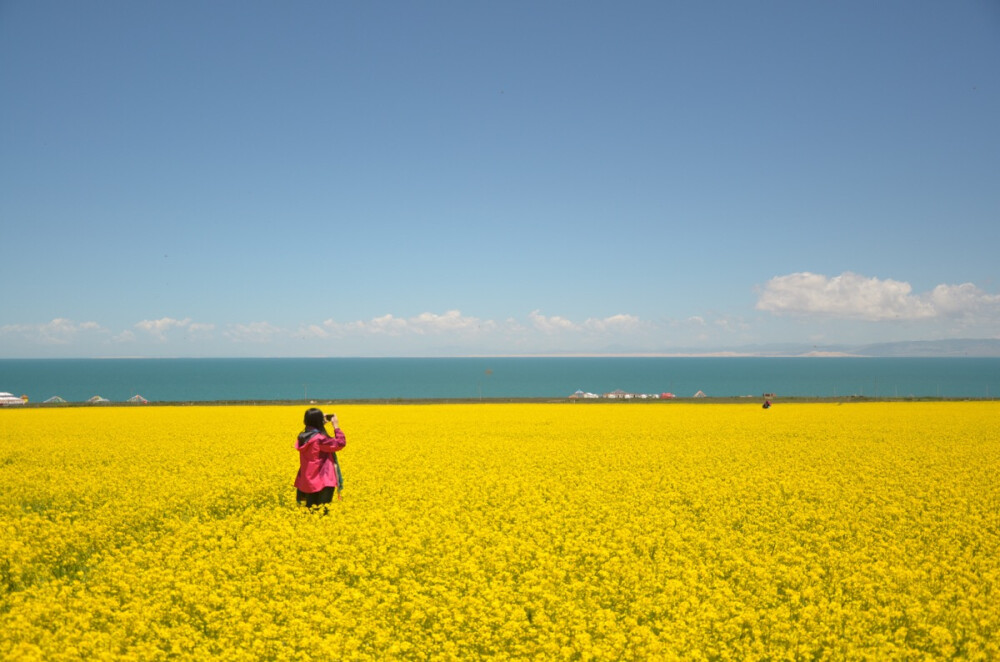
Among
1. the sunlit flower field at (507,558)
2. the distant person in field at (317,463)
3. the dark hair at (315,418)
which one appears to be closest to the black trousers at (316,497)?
the distant person in field at (317,463)

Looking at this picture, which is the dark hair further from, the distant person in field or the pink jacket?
the pink jacket

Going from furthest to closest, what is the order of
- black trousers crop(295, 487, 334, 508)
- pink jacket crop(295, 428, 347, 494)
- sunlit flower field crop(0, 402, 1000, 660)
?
black trousers crop(295, 487, 334, 508) < pink jacket crop(295, 428, 347, 494) < sunlit flower field crop(0, 402, 1000, 660)

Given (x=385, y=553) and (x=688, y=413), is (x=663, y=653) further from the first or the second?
(x=688, y=413)

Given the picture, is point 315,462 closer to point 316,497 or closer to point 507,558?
point 316,497

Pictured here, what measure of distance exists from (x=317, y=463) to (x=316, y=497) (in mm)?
615

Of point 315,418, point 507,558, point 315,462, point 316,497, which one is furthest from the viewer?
point 316,497

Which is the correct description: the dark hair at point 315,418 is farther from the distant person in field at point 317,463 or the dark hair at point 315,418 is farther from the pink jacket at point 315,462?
the pink jacket at point 315,462

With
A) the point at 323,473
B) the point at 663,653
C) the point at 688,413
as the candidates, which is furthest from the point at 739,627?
the point at 688,413

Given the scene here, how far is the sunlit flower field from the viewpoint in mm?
6219

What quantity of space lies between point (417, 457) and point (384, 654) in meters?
11.9

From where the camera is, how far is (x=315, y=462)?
10.7 metres

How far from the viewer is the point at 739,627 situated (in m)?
6.44

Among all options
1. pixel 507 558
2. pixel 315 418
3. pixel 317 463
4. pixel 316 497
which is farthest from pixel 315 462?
pixel 507 558

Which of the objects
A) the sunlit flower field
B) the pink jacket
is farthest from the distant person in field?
the sunlit flower field
